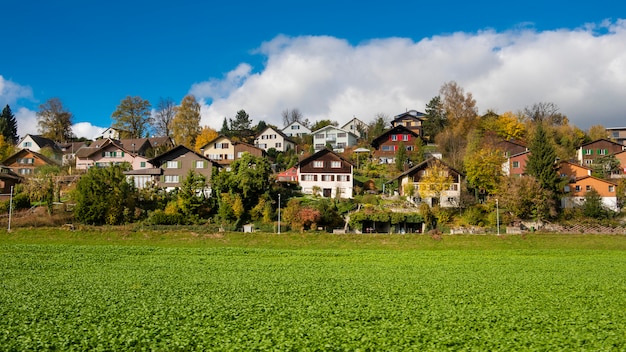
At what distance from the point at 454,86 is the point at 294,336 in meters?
80.4

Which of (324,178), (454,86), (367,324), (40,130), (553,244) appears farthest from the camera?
(40,130)

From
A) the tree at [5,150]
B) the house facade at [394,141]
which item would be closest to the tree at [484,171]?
the house facade at [394,141]

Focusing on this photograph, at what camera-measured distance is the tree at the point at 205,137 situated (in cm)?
8188

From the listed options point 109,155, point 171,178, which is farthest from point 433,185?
point 109,155

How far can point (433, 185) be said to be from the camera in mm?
51969

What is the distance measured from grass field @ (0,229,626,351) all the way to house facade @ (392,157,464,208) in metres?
→ 17.3

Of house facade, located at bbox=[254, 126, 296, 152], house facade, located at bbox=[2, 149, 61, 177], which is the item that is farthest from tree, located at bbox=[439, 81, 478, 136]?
house facade, located at bbox=[2, 149, 61, 177]

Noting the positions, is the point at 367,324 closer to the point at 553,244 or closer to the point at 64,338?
the point at 64,338

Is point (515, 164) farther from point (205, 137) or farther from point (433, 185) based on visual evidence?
point (205, 137)

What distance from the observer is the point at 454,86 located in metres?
84.9

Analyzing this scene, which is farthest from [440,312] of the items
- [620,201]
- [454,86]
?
[454,86]

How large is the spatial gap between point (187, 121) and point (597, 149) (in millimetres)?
77646

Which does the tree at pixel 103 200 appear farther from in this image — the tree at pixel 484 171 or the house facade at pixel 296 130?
the house facade at pixel 296 130

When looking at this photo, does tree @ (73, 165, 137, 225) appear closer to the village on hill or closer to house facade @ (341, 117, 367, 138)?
the village on hill
